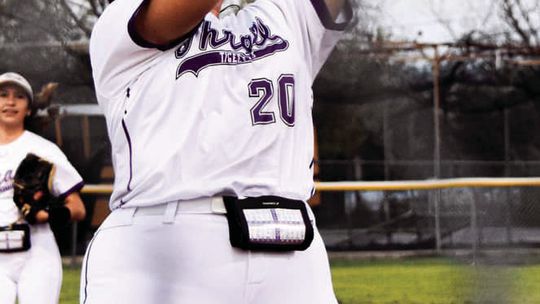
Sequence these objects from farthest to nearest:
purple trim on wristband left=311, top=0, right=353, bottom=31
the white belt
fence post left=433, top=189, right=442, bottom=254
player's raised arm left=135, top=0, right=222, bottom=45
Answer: fence post left=433, top=189, right=442, bottom=254 < purple trim on wristband left=311, top=0, right=353, bottom=31 < the white belt < player's raised arm left=135, top=0, right=222, bottom=45

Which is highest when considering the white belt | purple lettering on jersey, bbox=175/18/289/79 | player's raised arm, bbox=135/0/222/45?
player's raised arm, bbox=135/0/222/45

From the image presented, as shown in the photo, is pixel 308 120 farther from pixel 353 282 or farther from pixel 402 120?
pixel 402 120

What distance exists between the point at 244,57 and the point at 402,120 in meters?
9.35

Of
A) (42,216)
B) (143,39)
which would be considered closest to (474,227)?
(42,216)

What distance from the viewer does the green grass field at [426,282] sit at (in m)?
6.84

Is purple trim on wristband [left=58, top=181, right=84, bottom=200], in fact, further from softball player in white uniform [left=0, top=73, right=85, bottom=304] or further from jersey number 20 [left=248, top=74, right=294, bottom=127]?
jersey number 20 [left=248, top=74, right=294, bottom=127]

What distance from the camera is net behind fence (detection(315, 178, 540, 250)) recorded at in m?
6.93

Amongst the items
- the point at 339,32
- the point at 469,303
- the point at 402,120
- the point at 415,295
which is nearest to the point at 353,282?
the point at 415,295

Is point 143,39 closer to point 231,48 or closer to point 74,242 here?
point 231,48

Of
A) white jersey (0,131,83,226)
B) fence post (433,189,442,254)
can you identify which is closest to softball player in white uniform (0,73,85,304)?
white jersey (0,131,83,226)

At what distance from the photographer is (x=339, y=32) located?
2.36m

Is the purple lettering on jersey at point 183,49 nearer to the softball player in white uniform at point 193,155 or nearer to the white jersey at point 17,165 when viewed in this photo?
the softball player in white uniform at point 193,155

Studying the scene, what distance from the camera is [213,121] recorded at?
6.88 ft

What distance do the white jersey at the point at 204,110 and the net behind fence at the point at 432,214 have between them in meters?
4.85
